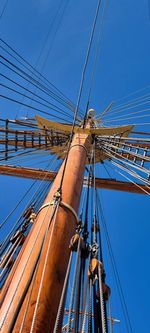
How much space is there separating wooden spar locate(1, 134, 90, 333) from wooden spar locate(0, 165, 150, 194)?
13.0 ft

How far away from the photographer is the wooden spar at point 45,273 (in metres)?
2.04

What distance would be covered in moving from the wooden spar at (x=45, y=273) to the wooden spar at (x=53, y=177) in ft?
13.0

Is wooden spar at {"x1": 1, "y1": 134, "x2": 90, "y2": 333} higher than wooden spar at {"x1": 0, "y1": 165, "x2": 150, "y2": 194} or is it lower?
lower

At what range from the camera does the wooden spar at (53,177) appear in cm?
773

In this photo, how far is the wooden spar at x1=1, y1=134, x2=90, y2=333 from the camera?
2.04m

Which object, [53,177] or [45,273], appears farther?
[53,177]

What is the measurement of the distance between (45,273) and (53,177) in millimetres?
4744

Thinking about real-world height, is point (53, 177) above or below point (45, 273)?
above

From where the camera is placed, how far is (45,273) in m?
2.38

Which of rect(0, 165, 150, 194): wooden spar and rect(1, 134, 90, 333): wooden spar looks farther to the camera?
rect(0, 165, 150, 194): wooden spar

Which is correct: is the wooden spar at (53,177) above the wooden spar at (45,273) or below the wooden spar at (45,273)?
above

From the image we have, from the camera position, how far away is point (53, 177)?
709 cm

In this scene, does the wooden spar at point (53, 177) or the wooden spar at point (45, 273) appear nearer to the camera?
the wooden spar at point (45, 273)

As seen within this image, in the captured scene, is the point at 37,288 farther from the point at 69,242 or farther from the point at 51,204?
the point at 51,204
